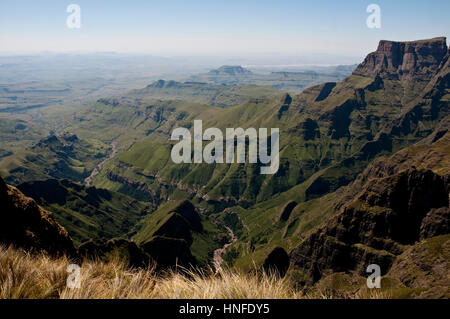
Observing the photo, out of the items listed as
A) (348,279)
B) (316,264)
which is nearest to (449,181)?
(348,279)

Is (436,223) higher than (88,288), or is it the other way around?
(88,288)

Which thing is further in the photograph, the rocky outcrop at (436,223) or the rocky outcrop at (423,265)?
the rocky outcrop at (436,223)

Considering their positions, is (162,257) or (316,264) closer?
(316,264)

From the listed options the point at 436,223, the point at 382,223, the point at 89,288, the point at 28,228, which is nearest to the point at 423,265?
the point at 436,223

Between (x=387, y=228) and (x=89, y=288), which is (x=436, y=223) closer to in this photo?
(x=387, y=228)

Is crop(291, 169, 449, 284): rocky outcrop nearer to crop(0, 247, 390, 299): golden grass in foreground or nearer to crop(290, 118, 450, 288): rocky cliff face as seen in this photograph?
crop(290, 118, 450, 288): rocky cliff face

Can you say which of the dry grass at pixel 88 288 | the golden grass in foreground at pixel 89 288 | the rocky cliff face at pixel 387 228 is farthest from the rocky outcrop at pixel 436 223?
the dry grass at pixel 88 288

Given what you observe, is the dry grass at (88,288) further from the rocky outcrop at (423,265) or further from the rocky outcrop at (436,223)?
the rocky outcrop at (436,223)

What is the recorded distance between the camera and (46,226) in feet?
62.5

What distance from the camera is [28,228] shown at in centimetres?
1717

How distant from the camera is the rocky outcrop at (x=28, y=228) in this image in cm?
1523
